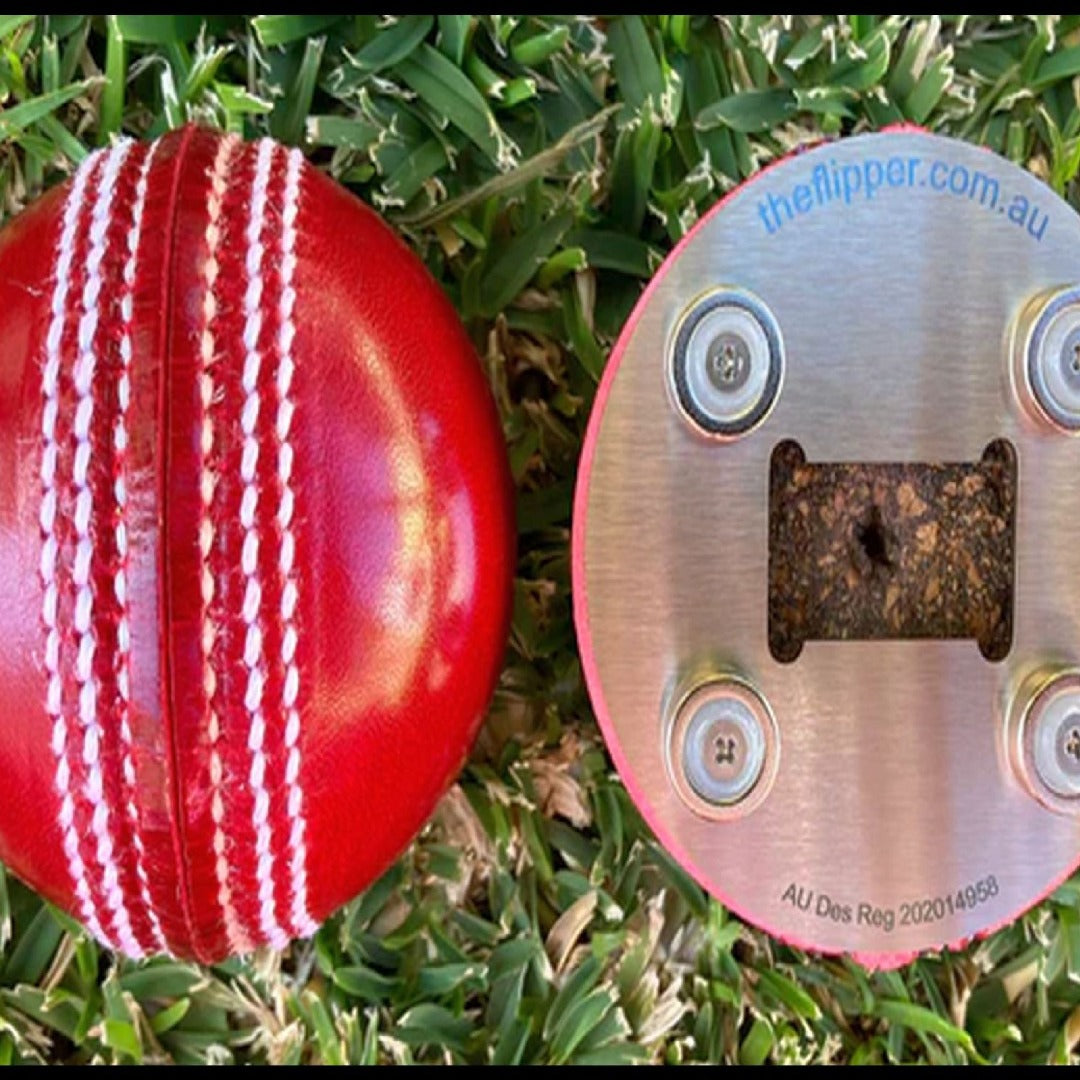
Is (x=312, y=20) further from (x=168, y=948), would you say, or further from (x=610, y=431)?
(x=168, y=948)

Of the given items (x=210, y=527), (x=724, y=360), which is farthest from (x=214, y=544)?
(x=724, y=360)

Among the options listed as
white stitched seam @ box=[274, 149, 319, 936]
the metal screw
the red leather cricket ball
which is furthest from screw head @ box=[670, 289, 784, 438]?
white stitched seam @ box=[274, 149, 319, 936]

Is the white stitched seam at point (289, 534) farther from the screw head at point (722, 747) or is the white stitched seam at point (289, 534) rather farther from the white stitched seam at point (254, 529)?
the screw head at point (722, 747)

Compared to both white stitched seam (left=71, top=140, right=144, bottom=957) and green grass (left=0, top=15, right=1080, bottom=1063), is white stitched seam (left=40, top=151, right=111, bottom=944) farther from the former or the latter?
green grass (left=0, top=15, right=1080, bottom=1063)

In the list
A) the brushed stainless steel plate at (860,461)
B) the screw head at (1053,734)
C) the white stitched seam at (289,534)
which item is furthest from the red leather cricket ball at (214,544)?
the screw head at (1053,734)

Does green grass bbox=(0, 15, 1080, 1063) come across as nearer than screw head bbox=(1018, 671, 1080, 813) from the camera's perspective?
No

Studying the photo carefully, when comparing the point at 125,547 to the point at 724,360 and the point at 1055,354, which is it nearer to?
the point at 724,360

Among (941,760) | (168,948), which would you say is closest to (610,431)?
(941,760)
